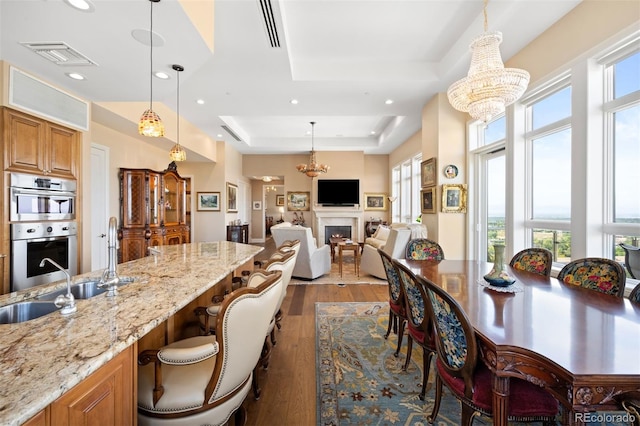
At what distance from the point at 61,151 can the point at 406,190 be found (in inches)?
290

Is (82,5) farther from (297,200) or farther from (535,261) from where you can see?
(297,200)

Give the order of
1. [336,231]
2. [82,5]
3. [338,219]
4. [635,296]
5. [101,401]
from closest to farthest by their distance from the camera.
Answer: [101,401] < [635,296] < [82,5] < [338,219] < [336,231]

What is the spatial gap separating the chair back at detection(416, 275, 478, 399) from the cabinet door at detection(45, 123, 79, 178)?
408cm

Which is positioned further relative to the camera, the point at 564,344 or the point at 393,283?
the point at 393,283

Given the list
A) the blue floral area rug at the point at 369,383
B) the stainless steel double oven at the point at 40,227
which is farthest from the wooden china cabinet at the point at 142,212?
the blue floral area rug at the point at 369,383

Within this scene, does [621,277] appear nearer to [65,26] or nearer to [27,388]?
[27,388]

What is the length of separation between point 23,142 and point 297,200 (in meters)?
6.97

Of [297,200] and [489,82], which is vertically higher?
[489,82]

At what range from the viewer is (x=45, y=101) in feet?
9.41

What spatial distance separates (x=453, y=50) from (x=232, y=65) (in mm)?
2972

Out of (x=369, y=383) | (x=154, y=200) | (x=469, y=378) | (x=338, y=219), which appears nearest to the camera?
(x=469, y=378)

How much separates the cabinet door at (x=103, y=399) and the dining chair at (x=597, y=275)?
113 inches

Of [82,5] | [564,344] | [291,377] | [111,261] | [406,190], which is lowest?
[291,377]

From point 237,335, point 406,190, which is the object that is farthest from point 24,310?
point 406,190
